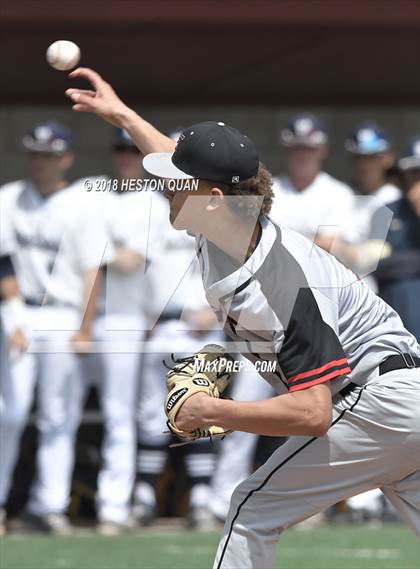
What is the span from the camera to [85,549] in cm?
695

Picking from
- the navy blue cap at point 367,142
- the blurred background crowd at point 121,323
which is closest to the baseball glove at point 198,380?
the blurred background crowd at point 121,323

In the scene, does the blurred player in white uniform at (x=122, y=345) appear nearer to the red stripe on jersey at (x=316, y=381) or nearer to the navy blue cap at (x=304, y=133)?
the navy blue cap at (x=304, y=133)

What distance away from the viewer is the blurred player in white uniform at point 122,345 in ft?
25.5

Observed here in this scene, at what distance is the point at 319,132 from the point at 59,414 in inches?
97.8

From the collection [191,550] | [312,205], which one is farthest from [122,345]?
[191,550]

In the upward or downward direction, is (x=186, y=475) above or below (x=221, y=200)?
below

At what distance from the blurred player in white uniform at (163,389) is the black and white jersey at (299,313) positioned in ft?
11.9

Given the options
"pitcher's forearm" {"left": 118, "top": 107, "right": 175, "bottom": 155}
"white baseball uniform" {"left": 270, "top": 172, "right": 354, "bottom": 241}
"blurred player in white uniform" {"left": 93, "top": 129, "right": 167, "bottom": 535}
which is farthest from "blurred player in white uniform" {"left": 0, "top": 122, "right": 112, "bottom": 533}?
"pitcher's forearm" {"left": 118, "top": 107, "right": 175, "bottom": 155}

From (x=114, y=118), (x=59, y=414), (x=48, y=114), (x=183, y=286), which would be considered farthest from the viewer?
(x=48, y=114)

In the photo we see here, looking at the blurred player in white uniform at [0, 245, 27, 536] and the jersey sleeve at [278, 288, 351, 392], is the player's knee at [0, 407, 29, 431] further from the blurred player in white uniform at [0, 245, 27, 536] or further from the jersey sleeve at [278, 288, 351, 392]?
the jersey sleeve at [278, 288, 351, 392]

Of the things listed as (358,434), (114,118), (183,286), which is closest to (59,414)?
(183,286)

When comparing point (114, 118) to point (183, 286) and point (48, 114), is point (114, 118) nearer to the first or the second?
point (183, 286)

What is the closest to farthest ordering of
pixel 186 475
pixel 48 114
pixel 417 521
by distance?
pixel 417 521, pixel 186 475, pixel 48 114

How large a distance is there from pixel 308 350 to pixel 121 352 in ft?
14.2
